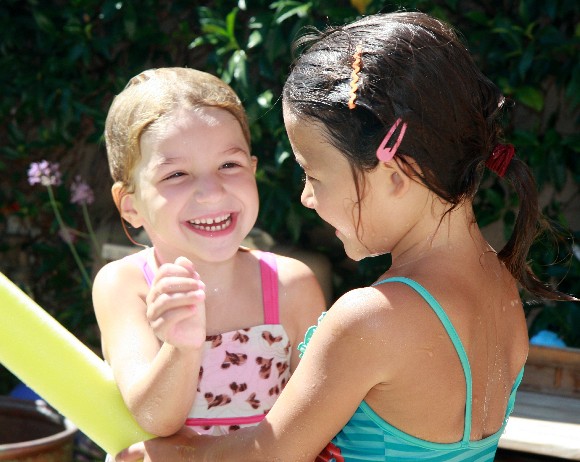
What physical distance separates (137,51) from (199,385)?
320cm

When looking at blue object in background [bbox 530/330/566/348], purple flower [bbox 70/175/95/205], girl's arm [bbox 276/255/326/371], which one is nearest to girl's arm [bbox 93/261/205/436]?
girl's arm [bbox 276/255/326/371]

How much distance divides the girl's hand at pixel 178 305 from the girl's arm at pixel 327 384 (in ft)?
0.74

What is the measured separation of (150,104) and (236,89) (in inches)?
82.3

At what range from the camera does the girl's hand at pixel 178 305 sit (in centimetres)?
190

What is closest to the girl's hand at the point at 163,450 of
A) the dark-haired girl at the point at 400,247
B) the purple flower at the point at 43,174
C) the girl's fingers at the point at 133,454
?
the girl's fingers at the point at 133,454

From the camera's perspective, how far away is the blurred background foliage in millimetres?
4137

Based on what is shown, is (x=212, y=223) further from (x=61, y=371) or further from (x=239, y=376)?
(x=61, y=371)

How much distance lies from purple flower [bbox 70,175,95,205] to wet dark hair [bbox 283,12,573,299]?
11.8ft

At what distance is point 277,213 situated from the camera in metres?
4.55

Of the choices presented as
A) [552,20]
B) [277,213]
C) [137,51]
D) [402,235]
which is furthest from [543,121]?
[402,235]

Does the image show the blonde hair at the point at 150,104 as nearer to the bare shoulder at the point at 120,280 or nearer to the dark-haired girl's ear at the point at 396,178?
the bare shoulder at the point at 120,280

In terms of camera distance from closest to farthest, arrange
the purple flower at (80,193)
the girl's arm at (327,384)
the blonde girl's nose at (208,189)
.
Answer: the girl's arm at (327,384), the blonde girl's nose at (208,189), the purple flower at (80,193)

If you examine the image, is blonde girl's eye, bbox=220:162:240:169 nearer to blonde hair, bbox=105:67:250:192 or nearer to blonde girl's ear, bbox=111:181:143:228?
blonde hair, bbox=105:67:250:192

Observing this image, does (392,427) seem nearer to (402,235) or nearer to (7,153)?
(402,235)
